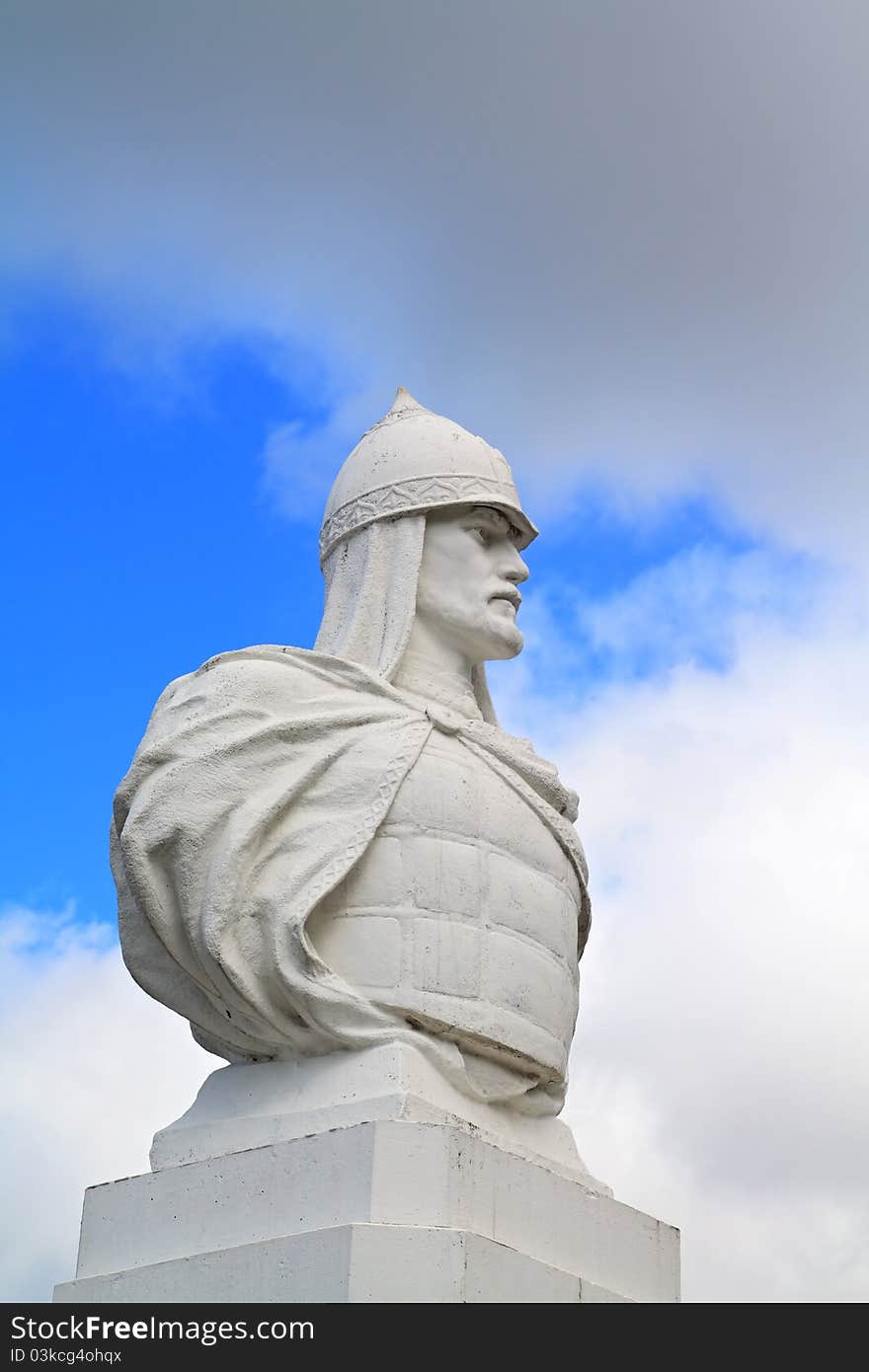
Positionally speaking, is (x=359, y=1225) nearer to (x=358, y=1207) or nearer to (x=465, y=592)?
(x=358, y=1207)

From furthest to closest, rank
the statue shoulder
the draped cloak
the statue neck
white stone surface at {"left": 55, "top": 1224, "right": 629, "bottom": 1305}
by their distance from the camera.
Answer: the statue neck < the statue shoulder < the draped cloak < white stone surface at {"left": 55, "top": 1224, "right": 629, "bottom": 1305}

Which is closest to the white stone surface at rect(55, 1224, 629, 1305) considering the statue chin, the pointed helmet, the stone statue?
the stone statue

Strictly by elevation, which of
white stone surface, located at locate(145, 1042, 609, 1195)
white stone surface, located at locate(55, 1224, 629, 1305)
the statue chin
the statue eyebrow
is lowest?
white stone surface, located at locate(55, 1224, 629, 1305)

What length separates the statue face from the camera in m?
9.96

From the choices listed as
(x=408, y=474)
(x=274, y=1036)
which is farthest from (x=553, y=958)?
(x=408, y=474)

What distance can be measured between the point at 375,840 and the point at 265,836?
53 cm

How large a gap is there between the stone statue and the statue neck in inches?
0.6

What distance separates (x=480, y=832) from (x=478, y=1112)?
1.34 meters

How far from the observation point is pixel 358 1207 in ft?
25.8

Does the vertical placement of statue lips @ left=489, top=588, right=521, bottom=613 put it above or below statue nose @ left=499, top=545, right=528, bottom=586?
below

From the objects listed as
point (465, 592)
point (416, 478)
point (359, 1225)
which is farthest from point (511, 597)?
point (359, 1225)

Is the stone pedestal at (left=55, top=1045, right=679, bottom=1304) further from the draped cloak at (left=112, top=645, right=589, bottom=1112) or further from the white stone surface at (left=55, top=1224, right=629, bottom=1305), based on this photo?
the draped cloak at (left=112, top=645, right=589, bottom=1112)

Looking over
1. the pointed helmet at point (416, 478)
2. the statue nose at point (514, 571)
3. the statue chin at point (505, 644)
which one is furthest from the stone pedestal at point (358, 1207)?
the pointed helmet at point (416, 478)
